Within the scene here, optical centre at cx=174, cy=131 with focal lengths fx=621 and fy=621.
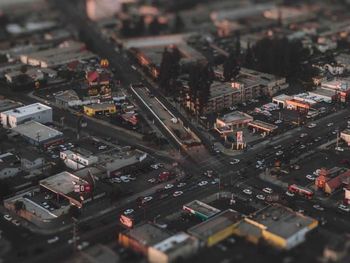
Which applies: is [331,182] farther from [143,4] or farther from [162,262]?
[143,4]

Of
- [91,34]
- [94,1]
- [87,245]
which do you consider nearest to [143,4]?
[94,1]

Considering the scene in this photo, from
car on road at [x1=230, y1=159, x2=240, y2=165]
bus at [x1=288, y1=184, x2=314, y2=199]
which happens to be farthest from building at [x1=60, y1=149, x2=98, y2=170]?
bus at [x1=288, y1=184, x2=314, y2=199]

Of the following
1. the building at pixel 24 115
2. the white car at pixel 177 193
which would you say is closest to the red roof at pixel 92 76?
the building at pixel 24 115

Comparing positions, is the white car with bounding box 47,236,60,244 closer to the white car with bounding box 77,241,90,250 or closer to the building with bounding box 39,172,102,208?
the white car with bounding box 77,241,90,250

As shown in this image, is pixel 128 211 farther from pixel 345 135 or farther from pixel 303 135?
pixel 345 135

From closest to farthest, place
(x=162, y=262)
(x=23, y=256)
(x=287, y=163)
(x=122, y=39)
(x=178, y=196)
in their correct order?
1. (x=162, y=262)
2. (x=23, y=256)
3. (x=178, y=196)
4. (x=287, y=163)
5. (x=122, y=39)

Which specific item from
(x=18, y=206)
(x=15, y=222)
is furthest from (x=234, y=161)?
(x=15, y=222)

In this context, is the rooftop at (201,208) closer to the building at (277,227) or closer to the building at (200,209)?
the building at (200,209)
